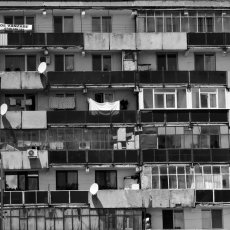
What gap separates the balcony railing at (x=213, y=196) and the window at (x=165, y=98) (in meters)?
6.82

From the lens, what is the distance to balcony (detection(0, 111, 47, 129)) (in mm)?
89688

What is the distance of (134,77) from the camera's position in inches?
3573

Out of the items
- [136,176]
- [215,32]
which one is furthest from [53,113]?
[215,32]

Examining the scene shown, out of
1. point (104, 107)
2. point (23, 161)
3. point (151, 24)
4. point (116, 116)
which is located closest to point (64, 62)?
point (104, 107)

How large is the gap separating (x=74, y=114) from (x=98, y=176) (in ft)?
16.3

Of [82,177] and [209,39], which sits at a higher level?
[209,39]

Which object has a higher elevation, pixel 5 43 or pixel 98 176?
pixel 5 43

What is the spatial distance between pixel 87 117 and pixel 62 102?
2395 mm

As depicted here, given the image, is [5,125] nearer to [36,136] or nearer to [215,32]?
[36,136]

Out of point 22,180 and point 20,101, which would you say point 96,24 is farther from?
point 22,180

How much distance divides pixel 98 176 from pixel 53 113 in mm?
5787

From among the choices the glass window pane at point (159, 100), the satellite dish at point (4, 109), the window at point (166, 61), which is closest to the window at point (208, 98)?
the glass window pane at point (159, 100)

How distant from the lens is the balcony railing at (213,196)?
8900cm

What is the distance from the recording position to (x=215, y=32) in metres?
91.9
